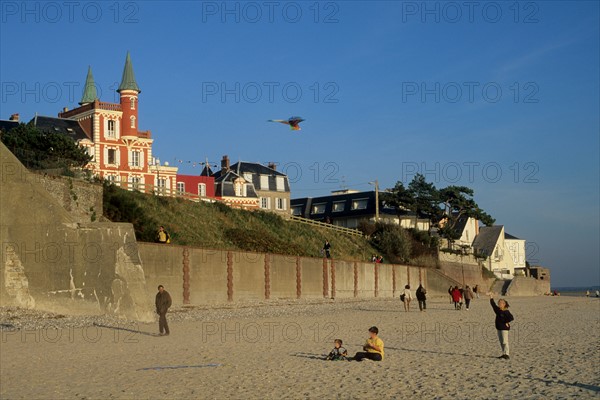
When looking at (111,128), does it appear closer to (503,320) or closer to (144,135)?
(144,135)

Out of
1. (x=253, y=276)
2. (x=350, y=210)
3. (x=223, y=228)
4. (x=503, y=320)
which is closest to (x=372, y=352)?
(x=503, y=320)

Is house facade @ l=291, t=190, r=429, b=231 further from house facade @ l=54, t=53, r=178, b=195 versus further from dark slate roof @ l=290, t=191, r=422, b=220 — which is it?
house facade @ l=54, t=53, r=178, b=195

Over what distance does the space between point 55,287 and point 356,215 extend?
71409 millimetres

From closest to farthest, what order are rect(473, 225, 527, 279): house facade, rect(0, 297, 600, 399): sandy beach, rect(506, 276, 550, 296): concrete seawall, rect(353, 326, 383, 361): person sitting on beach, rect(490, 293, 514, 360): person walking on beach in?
rect(0, 297, 600, 399): sandy beach < rect(353, 326, 383, 361): person sitting on beach < rect(490, 293, 514, 360): person walking on beach < rect(506, 276, 550, 296): concrete seawall < rect(473, 225, 527, 279): house facade

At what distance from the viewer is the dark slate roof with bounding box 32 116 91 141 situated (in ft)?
215

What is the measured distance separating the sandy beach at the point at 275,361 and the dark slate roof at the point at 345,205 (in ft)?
203

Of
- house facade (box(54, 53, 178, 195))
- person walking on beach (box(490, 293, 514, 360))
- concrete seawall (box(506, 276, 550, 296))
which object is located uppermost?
house facade (box(54, 53, 178, 195))

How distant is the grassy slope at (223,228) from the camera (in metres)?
48.1

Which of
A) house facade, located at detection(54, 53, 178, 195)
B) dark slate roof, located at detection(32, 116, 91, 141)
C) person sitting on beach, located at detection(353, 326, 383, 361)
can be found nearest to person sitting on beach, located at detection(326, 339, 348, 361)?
person sitting on beach, located at detection(353, 326, 383, 361)

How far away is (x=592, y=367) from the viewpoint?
19234 millimetres

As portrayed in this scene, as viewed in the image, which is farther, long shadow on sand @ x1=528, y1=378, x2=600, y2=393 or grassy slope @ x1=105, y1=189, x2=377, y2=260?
grassy slope @ x1=105, y1=189, x2=377, y2=260

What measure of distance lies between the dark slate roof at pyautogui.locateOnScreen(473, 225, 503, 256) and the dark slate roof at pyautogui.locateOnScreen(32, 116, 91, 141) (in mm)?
51889

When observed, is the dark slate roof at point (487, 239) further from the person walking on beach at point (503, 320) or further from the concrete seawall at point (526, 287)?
the person walking on beach at point (503, 320)

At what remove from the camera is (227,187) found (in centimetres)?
8544
